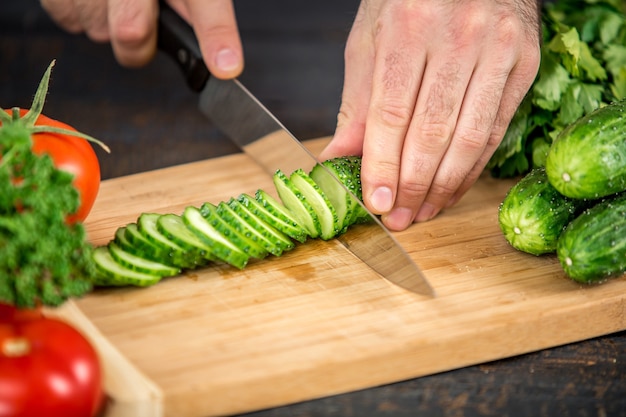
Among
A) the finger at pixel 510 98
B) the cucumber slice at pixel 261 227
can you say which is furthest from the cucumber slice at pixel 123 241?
the finger at pixel 510 98

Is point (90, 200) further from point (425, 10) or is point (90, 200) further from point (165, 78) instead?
point (165, 78)

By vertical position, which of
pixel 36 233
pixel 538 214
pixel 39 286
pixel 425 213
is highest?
pixel 36 233

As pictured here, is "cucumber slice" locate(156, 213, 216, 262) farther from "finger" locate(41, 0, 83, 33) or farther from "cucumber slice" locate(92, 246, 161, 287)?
"finger" locate(41, 0, 83, 33)

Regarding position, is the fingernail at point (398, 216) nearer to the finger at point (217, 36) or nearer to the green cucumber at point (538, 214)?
the green cucumber at point (538, 214)

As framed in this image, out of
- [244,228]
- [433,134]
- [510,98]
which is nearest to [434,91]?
[433,134]

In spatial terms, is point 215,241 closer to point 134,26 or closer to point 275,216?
point 275,216

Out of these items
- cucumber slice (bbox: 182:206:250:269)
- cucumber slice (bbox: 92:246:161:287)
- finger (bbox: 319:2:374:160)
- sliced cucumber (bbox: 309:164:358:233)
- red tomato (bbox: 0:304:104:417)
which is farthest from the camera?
finger (bbox: 319:2:374:160)

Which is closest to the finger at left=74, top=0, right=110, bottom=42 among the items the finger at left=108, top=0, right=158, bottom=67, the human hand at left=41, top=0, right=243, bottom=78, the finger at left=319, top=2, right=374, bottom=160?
the human hand at left=41, top=0, right=243, bottom=78
